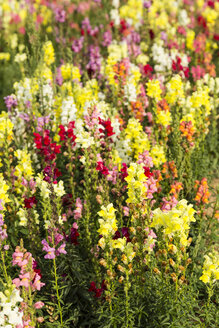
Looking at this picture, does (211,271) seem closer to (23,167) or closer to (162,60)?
(23,167)

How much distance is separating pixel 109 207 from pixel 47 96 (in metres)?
3.51

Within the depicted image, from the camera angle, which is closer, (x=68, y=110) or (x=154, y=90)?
(x=68, y=110)

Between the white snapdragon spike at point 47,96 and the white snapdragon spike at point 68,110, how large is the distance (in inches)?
31.8

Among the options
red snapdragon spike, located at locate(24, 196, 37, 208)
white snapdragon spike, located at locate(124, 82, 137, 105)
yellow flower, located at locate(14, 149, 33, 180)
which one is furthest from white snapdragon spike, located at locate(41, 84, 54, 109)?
red snapdragon spike, located at locate(24, 196, 37, 208)

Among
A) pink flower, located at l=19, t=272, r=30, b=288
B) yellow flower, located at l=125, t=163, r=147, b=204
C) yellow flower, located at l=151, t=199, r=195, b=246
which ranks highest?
yellow flower, located at l=125, t=163, r=147, b=204

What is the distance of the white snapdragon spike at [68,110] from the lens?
222 inches

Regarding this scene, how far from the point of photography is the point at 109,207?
3465mm

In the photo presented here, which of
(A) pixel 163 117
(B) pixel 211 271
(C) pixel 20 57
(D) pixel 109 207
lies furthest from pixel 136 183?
(C) pixel 20 57

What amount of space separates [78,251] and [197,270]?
1324mm

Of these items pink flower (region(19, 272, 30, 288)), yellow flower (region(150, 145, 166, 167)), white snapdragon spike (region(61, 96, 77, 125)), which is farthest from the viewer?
white snapdragon spike (region(61, 96, 77, 125))

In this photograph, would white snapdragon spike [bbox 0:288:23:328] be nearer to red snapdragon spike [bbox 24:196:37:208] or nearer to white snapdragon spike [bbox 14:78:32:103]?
red snapdragon spike [bbox 24:196:37:208]

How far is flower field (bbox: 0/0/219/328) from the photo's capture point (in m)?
3.53

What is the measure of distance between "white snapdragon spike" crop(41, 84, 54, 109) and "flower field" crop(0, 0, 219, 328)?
2 cm

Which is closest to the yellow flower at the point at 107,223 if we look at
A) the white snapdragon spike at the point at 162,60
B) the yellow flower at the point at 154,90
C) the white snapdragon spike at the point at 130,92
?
the yellow flower at the point at 154,90
